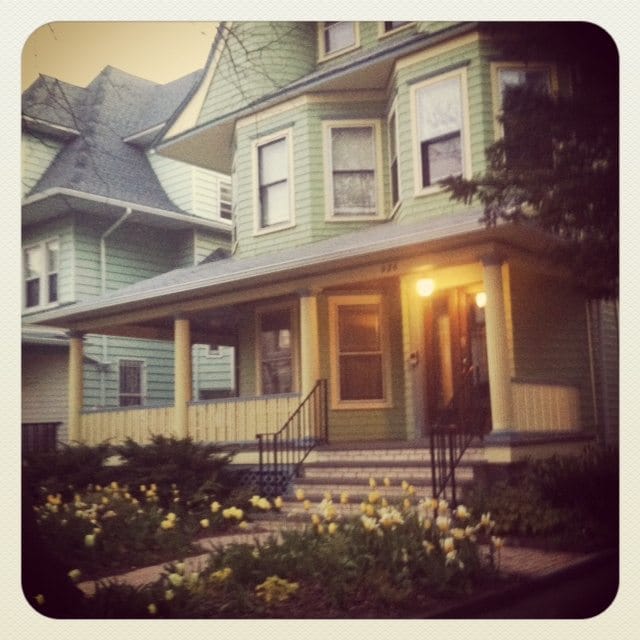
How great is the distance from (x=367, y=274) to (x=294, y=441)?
1.68 metres

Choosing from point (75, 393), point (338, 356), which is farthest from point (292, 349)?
point (75, 393)

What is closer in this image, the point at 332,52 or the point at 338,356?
the point at 332,52

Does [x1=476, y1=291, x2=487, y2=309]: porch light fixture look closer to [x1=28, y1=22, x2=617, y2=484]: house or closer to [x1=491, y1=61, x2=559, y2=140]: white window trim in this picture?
[x1=28, y1=22, x2=617, y2=484]: house

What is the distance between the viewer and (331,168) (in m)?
8.74

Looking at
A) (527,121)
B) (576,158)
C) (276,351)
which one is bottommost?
(276,351)

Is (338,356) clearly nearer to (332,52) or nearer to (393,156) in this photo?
(393,156)

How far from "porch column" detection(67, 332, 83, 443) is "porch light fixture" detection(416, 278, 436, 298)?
10.4ft

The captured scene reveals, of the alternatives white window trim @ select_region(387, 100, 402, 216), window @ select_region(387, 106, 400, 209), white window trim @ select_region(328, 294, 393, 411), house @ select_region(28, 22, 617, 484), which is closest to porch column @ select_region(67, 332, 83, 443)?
house @ select_region(28, 22, 617, 484)

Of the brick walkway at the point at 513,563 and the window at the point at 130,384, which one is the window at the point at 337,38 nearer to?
the window at the point at 130,384

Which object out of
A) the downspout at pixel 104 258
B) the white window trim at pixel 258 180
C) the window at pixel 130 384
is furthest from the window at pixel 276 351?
the downspout at pixel 104 258
